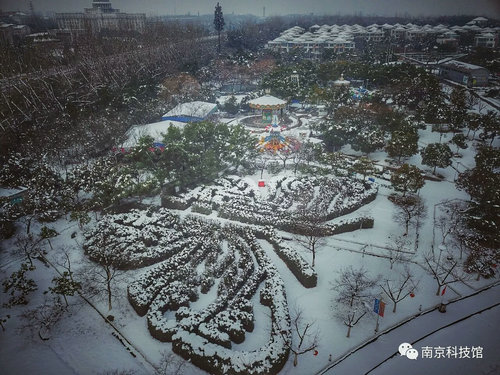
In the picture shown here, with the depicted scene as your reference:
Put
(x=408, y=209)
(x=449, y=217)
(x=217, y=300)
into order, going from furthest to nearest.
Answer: (x=408, y=209) → (x=449, y=217) → (x=217, y=300)

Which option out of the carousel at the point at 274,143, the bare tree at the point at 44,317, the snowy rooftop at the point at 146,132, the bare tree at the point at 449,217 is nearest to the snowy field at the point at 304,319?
the bare tree at the point at 44,317

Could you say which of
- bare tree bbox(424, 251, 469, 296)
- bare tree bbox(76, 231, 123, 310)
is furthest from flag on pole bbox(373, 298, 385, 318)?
bare tree bbox(76, 231, 123, 310)

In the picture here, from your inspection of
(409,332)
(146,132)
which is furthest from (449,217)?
(146,132)

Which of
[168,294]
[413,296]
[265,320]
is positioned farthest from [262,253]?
[413,296]

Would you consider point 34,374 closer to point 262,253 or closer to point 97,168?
point 262,253

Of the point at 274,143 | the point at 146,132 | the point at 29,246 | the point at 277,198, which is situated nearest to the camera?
the point at 29,246

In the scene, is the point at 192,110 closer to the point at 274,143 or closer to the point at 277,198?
the point at 274,143

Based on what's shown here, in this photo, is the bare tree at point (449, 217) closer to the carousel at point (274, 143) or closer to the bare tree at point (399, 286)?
A: the bare tree at point (399, 286)
